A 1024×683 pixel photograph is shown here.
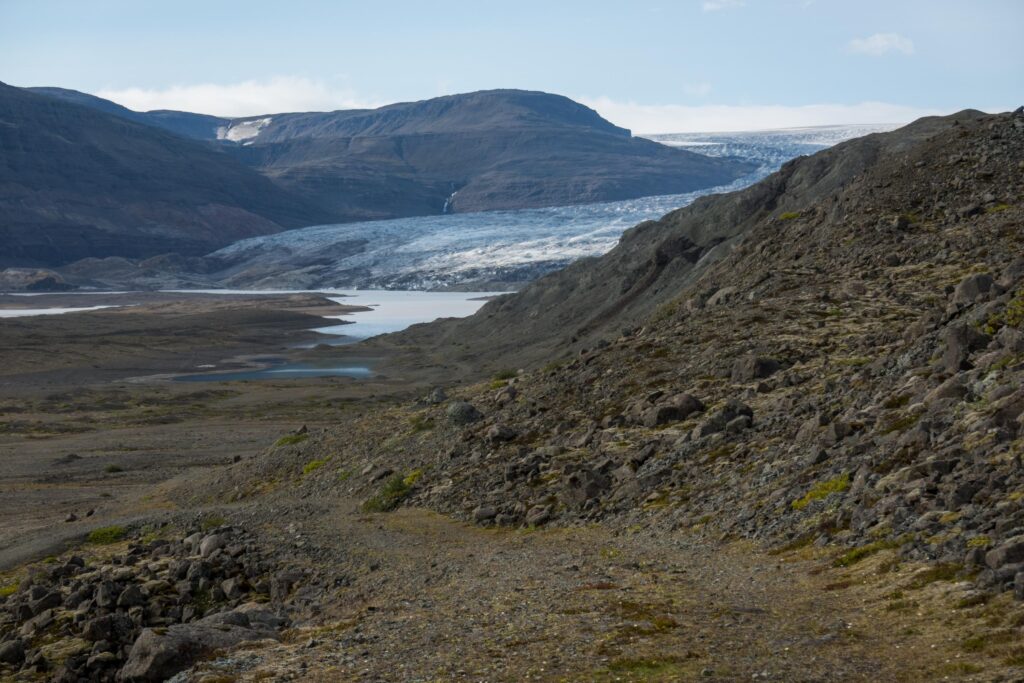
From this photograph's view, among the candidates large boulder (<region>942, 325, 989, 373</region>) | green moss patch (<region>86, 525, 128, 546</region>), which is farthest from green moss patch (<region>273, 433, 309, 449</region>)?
large boulder (<region>942, 325, 989, 373</region>)

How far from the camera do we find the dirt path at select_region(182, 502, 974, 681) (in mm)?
13453

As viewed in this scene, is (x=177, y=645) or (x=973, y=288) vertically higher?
(x=973, y=288)

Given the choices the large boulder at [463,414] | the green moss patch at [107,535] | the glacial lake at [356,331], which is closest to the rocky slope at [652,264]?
the glacial lake at [356,331]

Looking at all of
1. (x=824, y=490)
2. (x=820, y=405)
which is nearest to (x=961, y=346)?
(x=820, y=405)

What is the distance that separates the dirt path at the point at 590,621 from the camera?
44.1ft

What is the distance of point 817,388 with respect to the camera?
84.3 ft

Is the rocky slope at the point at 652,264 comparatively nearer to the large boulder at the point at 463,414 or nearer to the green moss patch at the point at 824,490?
the large boulder at the point at 463,414

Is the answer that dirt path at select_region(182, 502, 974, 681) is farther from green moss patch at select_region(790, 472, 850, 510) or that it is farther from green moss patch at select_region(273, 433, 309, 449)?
green moss patch at select_region(273, 433, 309, 449)

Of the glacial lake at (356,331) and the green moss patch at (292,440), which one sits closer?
the green moss patch at (292,440)

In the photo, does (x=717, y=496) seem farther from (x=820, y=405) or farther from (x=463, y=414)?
(x=463, y=414)

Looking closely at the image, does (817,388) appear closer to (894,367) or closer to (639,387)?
(894,367)

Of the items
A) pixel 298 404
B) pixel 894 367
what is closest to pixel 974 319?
pixel 894 367

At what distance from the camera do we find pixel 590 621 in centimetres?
1593

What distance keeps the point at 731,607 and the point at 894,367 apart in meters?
9.99
